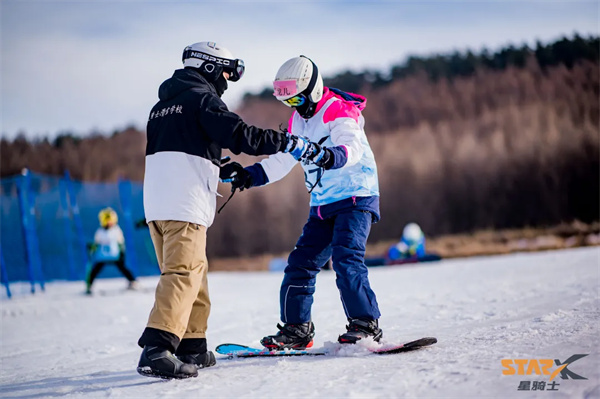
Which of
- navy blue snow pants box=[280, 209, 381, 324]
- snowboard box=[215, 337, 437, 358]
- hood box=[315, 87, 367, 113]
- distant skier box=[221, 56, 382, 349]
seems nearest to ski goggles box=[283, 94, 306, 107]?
distant skier box=[221, 56, 382, 349]

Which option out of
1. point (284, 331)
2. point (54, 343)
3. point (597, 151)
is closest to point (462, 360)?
point (284, 331)

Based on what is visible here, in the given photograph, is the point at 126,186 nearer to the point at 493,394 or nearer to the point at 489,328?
the point at 489,328

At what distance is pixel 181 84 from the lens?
337 centimetres

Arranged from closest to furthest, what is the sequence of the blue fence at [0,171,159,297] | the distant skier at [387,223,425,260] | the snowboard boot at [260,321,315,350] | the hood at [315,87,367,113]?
the snowboard boot at [260,321,315,350], the hood at [315,87,367,113], the blue fence at [0,171,159,297], the distant skier at [387,223,425,260]

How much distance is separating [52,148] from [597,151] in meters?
17.6

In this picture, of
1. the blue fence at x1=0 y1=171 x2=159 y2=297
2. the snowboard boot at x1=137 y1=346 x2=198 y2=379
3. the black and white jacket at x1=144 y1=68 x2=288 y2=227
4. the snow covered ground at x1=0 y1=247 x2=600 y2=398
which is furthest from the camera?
the blue fence at x1=0 y1=171 x2=159 y2=297

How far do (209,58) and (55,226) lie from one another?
1133 cm

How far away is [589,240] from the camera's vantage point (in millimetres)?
15258

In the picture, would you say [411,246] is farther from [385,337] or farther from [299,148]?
[299,148]

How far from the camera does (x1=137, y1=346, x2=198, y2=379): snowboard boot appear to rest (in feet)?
9.81

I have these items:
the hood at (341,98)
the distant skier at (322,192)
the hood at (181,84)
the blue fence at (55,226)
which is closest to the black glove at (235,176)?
the distant skier at (322,192)

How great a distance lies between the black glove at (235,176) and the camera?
143 inches

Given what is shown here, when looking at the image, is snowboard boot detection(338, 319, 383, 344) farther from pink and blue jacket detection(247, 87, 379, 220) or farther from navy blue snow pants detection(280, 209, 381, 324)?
pink and blue jacket detection(247, 87, 379, 220)

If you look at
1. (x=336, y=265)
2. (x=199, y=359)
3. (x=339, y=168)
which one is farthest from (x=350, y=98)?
(x=199, y=359)
